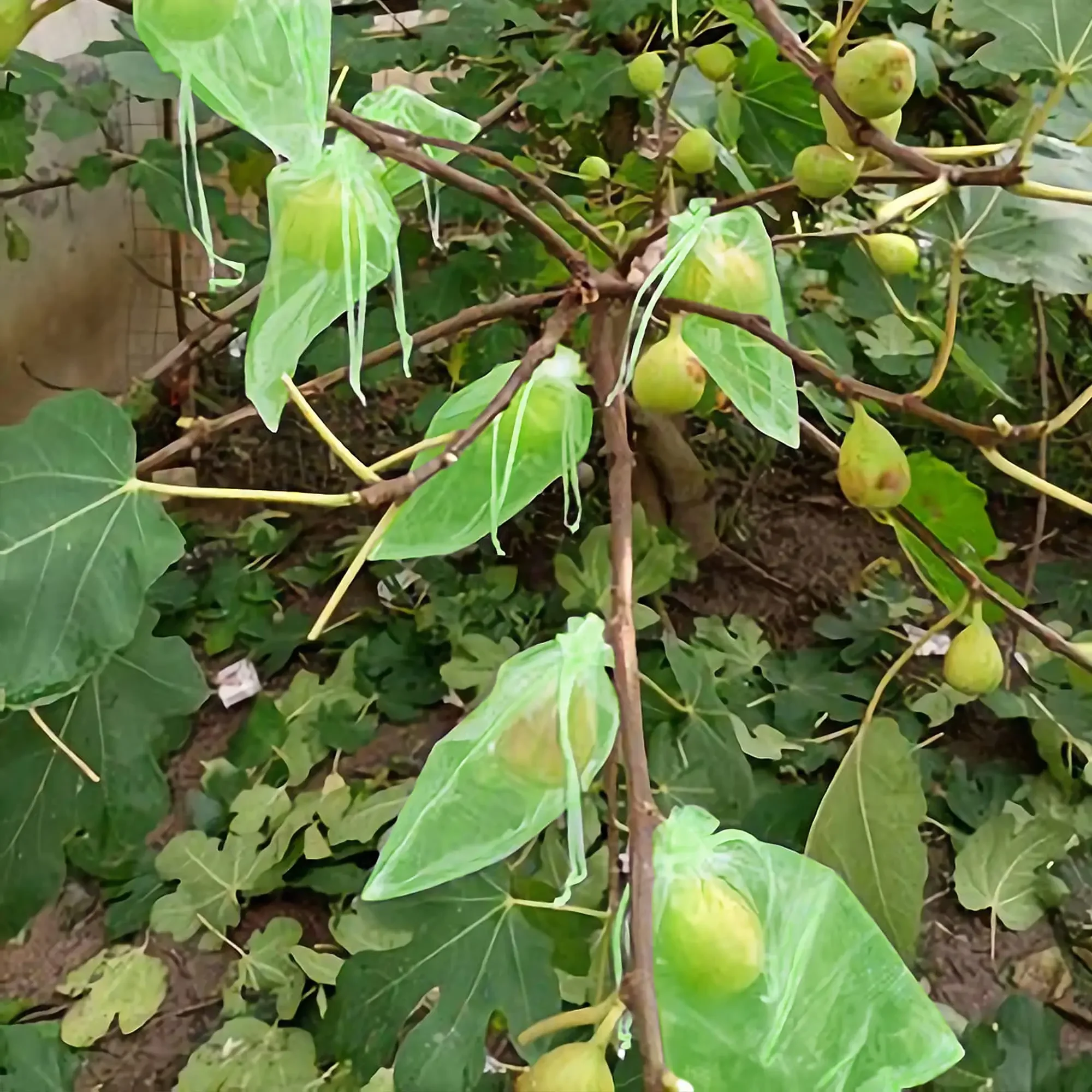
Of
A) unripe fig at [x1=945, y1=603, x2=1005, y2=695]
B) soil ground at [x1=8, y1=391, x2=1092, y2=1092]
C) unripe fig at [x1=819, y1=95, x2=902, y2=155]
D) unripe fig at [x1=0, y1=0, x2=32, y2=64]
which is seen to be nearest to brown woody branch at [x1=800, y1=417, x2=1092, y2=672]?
unripe fig at [x1=945, y1=603, x2=1005, y2=695]

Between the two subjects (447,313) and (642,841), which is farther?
(447,313)

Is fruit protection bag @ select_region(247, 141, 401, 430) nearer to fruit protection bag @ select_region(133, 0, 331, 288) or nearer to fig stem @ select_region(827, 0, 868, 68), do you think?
fruit protection bag @ select_region(133, 0, 331, 288)

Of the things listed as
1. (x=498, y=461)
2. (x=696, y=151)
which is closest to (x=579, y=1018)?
(x=498, y=461)

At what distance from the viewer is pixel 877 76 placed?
0.35 meters

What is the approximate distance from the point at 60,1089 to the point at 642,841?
0.40 metres

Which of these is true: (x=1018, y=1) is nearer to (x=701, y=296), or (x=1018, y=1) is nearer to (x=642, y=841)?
(x=701, y=296)

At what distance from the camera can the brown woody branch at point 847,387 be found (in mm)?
380

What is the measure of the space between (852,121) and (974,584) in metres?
0.20

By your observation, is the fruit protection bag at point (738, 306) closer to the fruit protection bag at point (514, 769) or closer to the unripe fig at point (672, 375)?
the unripe fig at point (672, 375)

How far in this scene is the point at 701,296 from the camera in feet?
1.33

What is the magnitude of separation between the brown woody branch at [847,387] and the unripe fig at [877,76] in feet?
0.28

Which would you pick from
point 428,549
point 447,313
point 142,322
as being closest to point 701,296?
point 428,549

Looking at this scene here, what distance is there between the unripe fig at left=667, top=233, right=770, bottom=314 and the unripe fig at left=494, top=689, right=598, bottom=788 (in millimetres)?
182

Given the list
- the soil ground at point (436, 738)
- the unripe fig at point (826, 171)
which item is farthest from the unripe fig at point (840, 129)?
the soil ground at point (436, 738)
